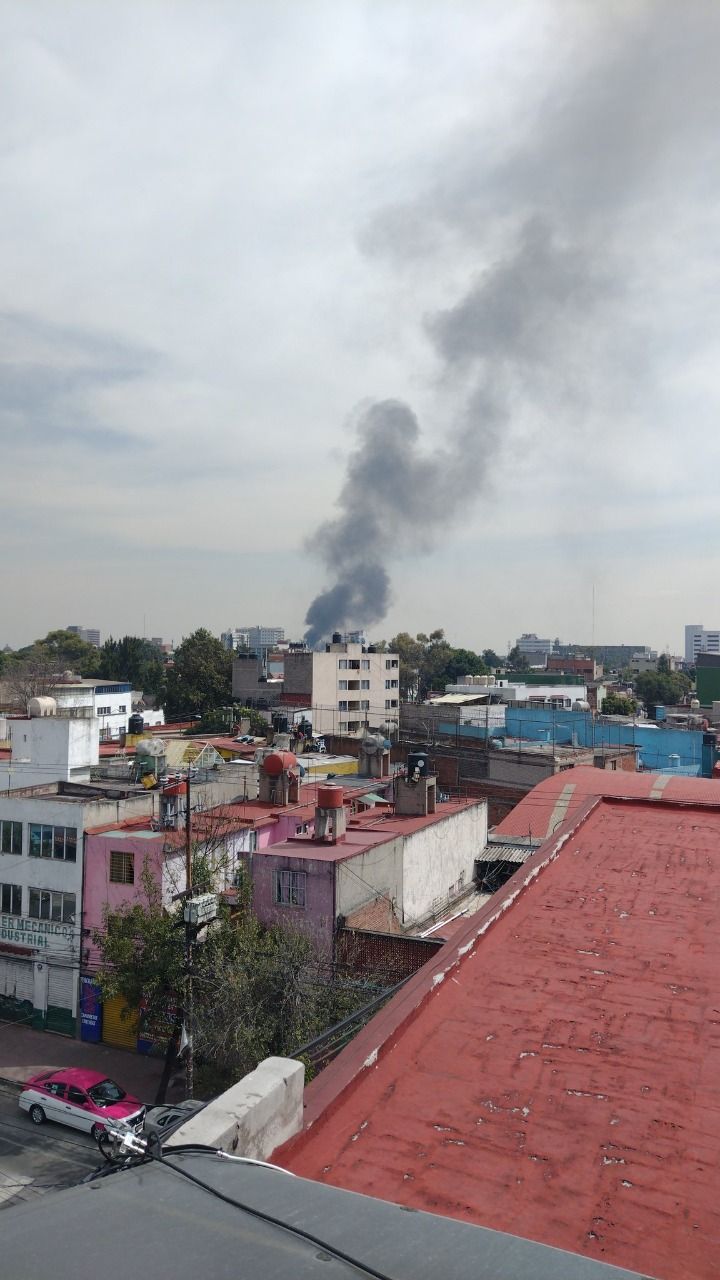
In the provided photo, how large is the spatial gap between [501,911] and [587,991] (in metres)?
2.06

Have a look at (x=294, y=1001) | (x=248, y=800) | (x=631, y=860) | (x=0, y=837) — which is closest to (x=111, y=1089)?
(x=294, y=1001)

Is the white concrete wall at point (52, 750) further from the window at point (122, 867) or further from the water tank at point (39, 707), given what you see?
the window at point (122, 867)

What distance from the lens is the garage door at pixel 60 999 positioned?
87.1 feet

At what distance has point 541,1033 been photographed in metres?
6.46

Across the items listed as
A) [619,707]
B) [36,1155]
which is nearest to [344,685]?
[619,707]

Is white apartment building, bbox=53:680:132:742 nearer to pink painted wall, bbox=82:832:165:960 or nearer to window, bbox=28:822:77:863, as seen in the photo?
window, bbox=28:822:77:863

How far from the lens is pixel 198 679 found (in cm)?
8019

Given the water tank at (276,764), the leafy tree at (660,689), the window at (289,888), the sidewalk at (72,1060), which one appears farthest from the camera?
the leafy tree at (660,689)

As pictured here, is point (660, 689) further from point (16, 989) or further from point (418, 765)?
point (16, 989)

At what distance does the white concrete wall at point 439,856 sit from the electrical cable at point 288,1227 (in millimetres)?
22830

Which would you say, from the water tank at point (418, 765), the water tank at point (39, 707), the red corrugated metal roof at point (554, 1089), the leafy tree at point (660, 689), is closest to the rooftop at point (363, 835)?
the water tank at point (418, 765)

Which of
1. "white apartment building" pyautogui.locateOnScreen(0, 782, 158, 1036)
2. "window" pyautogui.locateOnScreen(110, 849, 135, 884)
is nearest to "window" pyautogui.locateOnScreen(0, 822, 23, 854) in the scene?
"white apartment building" pyautogui.locateOnScreen(0, 782, 158, 1036)

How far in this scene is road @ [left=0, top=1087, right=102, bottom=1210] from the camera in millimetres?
18203

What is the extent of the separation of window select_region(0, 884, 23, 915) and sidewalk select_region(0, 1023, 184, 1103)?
3702 millimetres
